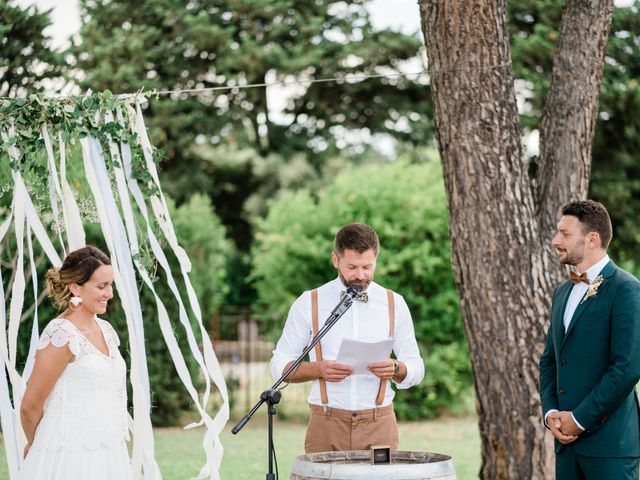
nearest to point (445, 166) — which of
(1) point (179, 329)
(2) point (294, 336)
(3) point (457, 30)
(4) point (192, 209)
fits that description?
(3) point (457, 30)

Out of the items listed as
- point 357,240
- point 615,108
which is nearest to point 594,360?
point 357,240

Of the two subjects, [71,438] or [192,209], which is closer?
[71,438]

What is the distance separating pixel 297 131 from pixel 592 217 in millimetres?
17244

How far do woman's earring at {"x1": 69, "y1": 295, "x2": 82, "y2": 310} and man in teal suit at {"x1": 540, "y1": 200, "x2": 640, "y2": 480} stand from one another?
6.48ft

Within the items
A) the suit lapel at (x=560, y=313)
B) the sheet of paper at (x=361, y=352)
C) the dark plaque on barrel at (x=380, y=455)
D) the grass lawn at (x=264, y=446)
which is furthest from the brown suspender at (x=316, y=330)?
the grass lawn at (x=264, y=446)

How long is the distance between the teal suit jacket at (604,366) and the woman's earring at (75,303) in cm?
199

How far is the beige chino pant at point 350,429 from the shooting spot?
411 cm

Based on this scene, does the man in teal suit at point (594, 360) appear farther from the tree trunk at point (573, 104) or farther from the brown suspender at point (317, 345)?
the tree trunk at point (573, 104)

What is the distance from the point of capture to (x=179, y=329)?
37.0 feet

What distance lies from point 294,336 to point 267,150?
57.2ft

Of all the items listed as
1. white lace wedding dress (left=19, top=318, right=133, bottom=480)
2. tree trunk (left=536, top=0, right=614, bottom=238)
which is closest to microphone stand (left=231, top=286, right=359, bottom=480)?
white lace wedding dress (left=19, top=318, right=133, bottom=480)

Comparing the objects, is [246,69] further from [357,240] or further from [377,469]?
[377,469]

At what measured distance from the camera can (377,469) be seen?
11.2 ft

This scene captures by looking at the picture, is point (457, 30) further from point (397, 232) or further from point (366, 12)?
point (366, 12)
